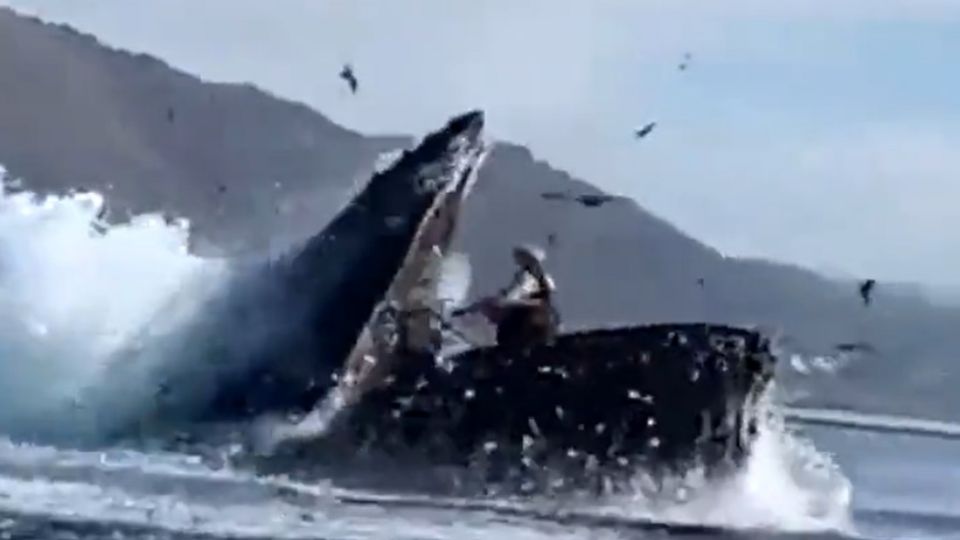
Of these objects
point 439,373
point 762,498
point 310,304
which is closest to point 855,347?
point 762,498

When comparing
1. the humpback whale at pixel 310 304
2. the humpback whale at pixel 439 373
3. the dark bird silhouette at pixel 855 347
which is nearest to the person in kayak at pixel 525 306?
the humpback whale at pixel 439 373

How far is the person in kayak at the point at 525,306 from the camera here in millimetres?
21172

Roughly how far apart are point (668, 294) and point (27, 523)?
24.9 ft

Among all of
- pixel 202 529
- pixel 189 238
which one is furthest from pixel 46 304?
pixel 202 529

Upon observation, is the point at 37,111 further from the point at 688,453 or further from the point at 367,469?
the point at 688,453

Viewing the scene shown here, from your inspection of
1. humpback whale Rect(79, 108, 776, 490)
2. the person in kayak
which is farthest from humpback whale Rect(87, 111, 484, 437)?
the person in kayak

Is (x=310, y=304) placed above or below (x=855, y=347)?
below

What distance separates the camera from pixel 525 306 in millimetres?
21188

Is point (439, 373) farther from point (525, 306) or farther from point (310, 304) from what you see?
point (310, 304)

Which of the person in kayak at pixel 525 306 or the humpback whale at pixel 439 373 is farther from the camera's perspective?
the person in kayak at pixel 525 306

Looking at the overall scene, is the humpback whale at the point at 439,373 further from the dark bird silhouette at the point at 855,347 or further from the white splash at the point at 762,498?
the dark bird silhouette at the point at 855,347

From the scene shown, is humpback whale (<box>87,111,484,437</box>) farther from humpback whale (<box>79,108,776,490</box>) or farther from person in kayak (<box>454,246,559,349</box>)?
person in kayak (<box>454,246,559,349</box>)

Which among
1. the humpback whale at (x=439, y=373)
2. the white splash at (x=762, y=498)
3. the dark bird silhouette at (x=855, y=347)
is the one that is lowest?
the white splash at (x=762, y=498)

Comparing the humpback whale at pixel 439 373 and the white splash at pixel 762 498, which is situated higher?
the humpback whale at pixel 439 373
